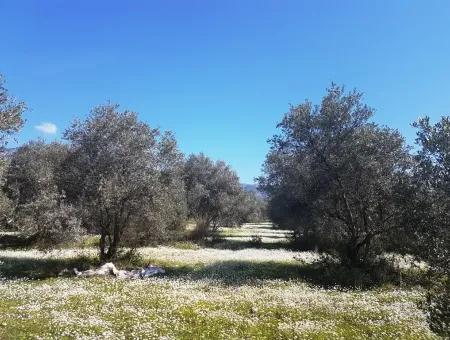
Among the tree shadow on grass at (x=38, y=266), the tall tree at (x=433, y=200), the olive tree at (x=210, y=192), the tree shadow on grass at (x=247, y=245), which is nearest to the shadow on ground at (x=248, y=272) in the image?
the tree shadow on grass at (x=38, y=266)

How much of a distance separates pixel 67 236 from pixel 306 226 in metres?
23.6

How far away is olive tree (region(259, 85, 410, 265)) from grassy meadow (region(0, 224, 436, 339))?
3.29 meters

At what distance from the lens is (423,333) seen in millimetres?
15242

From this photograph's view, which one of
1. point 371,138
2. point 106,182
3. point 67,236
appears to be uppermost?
point 371,138

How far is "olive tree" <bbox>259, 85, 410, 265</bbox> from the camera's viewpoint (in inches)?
1059

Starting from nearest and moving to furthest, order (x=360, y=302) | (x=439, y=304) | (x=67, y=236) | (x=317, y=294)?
1. (x=439, y=304)
2. (x=360, y=302)
3. (x=317, y=294)
4. (x=67, y=236)

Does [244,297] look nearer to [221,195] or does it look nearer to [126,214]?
[126,214]

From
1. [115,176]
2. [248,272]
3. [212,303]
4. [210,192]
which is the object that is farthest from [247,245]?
[212,303]

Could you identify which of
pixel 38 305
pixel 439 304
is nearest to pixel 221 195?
pixel 38 305

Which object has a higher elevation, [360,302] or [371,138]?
[371,138]

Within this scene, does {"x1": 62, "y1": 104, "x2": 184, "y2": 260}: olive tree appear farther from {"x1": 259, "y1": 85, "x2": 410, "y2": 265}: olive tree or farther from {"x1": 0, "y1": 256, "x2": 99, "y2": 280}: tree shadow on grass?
{"x1": 259, "y1": 85, "x2": 410, "y2": 265}: olive tree

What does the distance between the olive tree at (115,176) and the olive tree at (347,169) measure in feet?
32.2

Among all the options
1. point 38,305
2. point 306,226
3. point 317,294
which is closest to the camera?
point 38,305

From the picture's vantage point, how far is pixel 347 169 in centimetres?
2717
